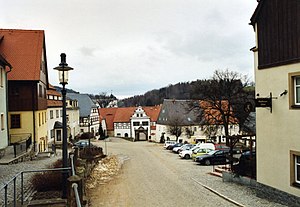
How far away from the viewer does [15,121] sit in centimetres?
2855

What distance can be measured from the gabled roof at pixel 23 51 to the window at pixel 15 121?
3.37 m

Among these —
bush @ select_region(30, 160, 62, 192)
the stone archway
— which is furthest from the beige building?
the stone archway

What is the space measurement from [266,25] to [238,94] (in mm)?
29379

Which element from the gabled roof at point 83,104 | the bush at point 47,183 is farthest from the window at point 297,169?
the gabled roof at point 83,104

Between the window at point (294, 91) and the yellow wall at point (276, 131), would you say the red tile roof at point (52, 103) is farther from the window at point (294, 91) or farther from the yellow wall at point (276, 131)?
the window at point (294, 91)

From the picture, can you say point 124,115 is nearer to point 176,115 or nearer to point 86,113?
point 86,113

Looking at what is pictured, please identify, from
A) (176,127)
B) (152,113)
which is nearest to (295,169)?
(176,127)

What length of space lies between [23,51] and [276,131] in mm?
25024

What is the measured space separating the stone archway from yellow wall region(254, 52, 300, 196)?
68489mm

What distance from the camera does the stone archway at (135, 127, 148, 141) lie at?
83000mm

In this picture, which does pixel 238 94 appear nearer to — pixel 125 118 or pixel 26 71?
pixel 26 71

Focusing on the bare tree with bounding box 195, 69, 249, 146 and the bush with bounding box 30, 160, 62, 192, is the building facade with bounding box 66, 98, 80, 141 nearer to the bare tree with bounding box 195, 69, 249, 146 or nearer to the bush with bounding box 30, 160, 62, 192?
the bare tree with bounding box 195, 69, 249, 146

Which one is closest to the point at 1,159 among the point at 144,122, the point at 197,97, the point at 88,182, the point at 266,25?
the point at 88,182

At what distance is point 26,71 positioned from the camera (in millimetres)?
28891
